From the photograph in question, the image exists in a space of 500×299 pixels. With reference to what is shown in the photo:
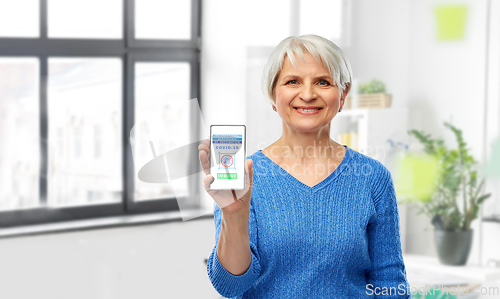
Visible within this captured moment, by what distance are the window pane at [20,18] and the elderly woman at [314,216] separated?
5.95 ft

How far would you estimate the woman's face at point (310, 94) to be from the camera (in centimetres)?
82

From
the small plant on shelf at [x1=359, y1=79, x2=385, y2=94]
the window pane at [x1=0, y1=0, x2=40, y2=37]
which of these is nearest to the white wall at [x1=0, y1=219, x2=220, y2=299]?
the window pane at [x1=0, y1=0, x2=40, y2=37]

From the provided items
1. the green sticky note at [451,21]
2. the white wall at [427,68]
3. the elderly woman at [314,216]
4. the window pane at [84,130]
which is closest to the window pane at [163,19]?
the window pane at [84,130]

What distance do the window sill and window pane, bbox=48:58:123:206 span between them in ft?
0.43

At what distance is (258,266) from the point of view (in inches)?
32.3

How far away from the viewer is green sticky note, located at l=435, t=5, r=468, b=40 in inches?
91.0

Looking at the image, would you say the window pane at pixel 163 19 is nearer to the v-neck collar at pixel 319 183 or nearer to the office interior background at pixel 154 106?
the office interior background at pixel 154 106

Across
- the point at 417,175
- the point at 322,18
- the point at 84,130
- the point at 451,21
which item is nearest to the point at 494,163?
the point at 417,175

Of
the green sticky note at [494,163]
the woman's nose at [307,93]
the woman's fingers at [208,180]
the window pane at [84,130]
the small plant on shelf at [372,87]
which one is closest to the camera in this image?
the woman's fingers at [208,180]

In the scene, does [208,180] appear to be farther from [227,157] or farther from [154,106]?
[154,106]

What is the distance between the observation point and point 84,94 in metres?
2.32

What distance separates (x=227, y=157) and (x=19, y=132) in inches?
71.1

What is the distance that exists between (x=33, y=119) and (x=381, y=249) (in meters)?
1.90

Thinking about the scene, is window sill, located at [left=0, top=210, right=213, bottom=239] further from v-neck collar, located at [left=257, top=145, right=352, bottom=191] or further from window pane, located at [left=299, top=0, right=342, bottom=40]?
v-neck collar, located at [left=257, top=145, right=352, bottom=191]
